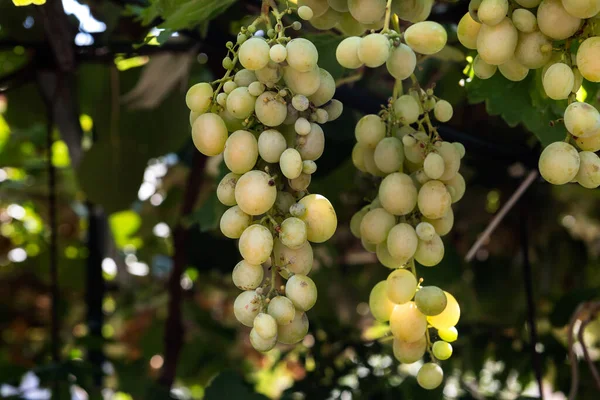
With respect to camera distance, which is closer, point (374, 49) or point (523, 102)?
point (374, 49)

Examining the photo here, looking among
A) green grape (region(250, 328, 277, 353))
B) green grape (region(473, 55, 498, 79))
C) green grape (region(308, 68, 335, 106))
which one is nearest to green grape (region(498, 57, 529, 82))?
green grape (region(473, 55, 498, 79))

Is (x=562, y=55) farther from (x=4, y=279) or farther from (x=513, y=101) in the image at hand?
(x=4, y=279)

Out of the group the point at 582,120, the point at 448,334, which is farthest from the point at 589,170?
the point at 448,334

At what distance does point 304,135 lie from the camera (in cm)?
39

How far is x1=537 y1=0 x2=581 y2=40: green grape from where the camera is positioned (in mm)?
375

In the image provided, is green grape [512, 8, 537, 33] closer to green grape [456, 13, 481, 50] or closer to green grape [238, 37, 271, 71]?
green grape [456, 13, 481, 50]

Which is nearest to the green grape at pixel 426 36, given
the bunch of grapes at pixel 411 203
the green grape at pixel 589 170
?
the bunch of grapes at pixel 411 203

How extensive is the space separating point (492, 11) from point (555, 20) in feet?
0.13

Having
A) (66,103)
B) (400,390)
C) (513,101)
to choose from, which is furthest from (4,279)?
(513,101)

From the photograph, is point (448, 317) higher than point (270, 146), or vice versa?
point (270, 146)

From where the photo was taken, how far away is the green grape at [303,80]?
1.25 feet

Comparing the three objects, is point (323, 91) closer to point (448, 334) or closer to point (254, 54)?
point (254, 54)

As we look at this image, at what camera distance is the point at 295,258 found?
0.38m

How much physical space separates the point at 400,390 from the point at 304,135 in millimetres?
528
